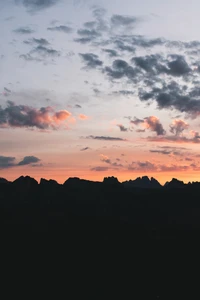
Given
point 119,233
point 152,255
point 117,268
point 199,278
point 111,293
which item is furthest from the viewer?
point 119,233

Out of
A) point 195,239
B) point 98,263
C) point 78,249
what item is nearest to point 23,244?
point 78,249

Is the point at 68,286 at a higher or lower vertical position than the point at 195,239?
lower

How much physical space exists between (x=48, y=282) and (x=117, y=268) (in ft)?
89.2

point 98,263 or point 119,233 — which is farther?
point 119,233

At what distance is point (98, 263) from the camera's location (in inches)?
5842

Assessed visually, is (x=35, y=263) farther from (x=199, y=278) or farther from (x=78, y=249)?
(x=199, y=278)

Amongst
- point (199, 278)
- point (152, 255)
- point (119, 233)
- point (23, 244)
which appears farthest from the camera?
point (119, 233)

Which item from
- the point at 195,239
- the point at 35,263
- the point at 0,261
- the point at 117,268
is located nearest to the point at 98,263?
the point at 117,268

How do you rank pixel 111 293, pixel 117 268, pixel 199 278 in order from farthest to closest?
pixel 117 268, pixel 199 278, pixel 111 293

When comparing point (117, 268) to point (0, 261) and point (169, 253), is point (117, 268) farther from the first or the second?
point (0, 261)

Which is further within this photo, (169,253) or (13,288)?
(169,253)

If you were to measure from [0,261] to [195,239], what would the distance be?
8766cm

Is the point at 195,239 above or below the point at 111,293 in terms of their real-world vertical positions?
above

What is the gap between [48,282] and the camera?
128 metres
